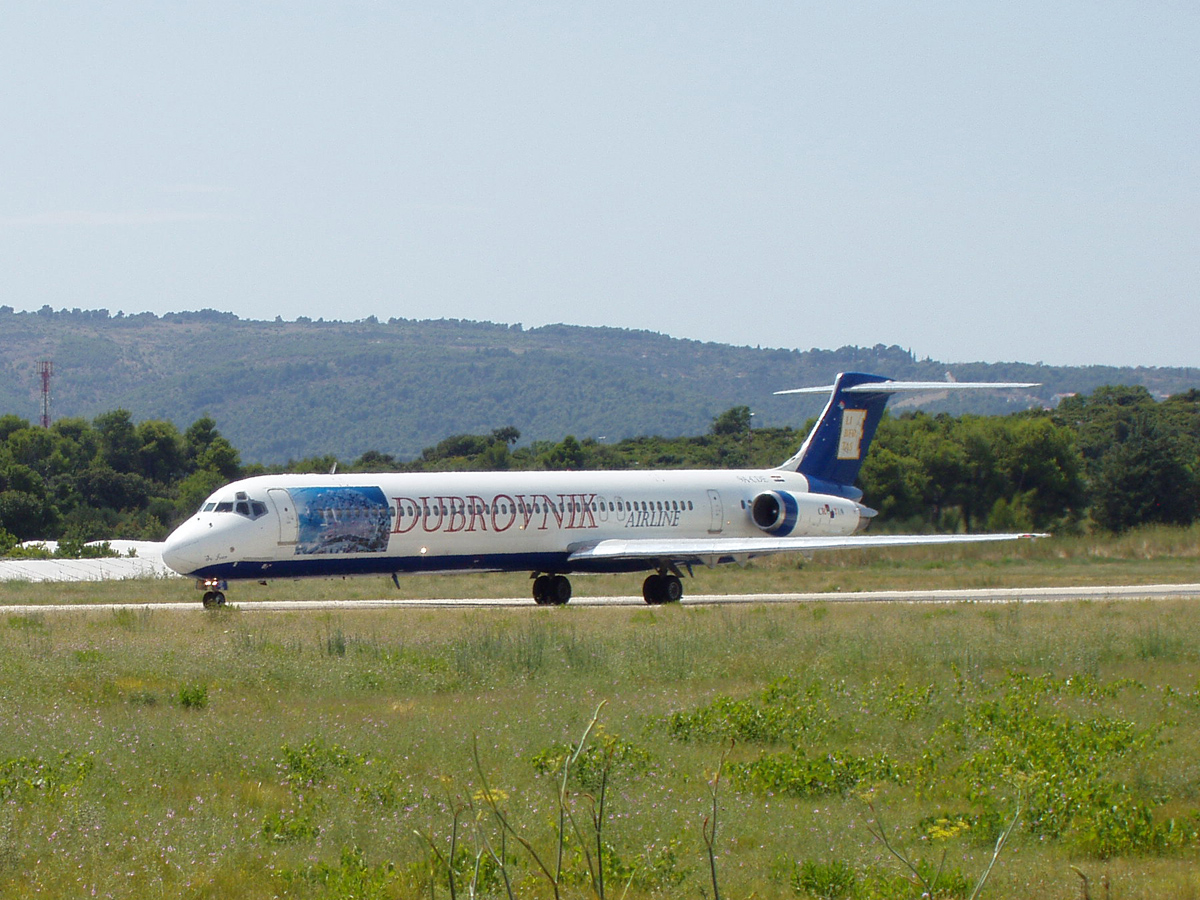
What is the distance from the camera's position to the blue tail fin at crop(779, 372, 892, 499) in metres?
38.1

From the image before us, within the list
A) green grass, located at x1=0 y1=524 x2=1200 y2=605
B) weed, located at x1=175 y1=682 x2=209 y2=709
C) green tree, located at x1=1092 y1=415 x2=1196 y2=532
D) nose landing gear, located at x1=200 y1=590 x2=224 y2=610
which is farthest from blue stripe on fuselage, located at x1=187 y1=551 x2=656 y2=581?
green tree, located at x1=1092 y1=415 x2=1196 y2=532

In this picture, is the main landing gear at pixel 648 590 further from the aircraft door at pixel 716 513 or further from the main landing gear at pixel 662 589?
the aircraft door at pixel 716 513

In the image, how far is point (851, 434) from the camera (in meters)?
38.9

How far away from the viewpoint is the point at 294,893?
830 centimetres

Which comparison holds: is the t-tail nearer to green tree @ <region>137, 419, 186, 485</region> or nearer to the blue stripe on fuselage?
the blue stripe on fuselage

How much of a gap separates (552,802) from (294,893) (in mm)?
2351

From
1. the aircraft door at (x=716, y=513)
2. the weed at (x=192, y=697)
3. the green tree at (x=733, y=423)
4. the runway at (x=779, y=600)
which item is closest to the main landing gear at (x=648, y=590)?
the runway at (x=779, y=600)

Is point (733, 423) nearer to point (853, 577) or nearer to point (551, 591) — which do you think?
point (853, 577)

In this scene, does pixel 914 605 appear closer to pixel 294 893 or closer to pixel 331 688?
pixel 331 688

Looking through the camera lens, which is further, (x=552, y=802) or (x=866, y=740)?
(x=866, y=740)

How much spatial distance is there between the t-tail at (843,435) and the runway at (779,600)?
428cm

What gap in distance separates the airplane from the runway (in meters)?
0.90

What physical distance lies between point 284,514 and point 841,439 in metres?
17.3

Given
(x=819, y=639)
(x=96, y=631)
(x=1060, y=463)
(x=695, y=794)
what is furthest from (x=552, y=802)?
(x=1060, y=463)
